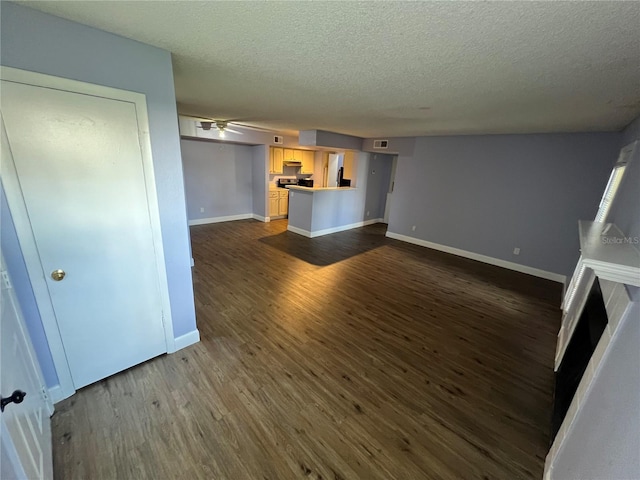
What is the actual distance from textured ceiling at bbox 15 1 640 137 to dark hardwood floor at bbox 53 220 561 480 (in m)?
2.36

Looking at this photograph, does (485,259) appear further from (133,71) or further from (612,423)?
A: (133,71)

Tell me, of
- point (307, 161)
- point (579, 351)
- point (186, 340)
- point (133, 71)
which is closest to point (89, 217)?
point (133, 71)

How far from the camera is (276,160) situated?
7.05m

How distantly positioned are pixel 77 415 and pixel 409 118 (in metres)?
4.40

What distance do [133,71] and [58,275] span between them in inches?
54.8

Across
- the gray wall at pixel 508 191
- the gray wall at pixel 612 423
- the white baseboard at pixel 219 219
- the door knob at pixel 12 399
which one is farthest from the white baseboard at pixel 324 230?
the door knob at pixel 12 399

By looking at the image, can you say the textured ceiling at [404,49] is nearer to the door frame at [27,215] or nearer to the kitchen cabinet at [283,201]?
the door frame at [27,215]

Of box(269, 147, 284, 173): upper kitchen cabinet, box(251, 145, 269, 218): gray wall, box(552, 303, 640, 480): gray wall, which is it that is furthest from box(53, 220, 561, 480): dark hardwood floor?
box(269, 147, 284, 173): upper kitchen cabinet

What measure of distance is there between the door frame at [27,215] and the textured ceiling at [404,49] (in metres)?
0.33

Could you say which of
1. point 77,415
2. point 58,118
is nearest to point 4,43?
point 58,118

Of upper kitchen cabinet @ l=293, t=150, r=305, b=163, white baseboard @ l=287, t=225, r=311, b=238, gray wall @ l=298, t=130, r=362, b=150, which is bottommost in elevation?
white baseboard @ l=287, t=225, r=311, b=238

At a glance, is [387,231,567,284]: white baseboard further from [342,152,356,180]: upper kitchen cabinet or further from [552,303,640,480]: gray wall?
[552,303,640,480]: gray wall

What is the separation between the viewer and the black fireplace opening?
5.21ft

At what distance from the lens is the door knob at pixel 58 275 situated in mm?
1591
